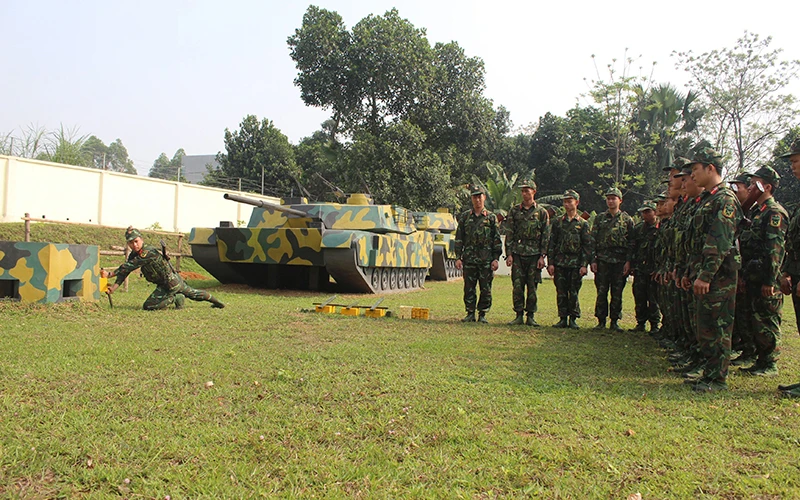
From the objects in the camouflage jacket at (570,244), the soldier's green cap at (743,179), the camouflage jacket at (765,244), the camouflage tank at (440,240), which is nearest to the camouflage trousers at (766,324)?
the camouflage jacket at (765,244)

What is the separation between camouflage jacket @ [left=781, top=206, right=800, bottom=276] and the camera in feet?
15.6

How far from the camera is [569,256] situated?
829cm

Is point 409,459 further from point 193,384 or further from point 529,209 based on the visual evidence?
point 529,209

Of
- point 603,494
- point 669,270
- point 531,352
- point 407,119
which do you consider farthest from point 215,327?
point 407,119

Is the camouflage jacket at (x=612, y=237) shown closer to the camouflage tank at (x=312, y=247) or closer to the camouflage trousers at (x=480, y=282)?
the camouflage trousers at (x=480, y=282)

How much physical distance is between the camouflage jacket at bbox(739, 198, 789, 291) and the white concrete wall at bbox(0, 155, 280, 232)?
1838cm

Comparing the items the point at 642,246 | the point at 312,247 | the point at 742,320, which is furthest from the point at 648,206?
the point at 312,247

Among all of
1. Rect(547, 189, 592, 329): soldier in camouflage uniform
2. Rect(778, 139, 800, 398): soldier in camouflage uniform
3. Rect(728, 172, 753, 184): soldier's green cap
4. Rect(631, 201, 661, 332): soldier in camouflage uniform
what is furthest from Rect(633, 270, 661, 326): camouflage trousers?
Rect(778, 139, 800, 398): soldier in camouflage uniform

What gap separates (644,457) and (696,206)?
254 centimetres

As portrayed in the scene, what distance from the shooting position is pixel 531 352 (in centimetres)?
603

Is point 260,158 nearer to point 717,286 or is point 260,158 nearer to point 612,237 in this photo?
point 612,237

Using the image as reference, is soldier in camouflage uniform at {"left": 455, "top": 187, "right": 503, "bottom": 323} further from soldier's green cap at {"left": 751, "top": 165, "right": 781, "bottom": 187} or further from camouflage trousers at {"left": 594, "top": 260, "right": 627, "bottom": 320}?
soldier's green cap at {"left": 751, "top": 165, "right": 781, "bottom": 187}

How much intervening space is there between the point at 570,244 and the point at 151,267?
553 cm

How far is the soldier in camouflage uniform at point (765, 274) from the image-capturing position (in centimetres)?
504
